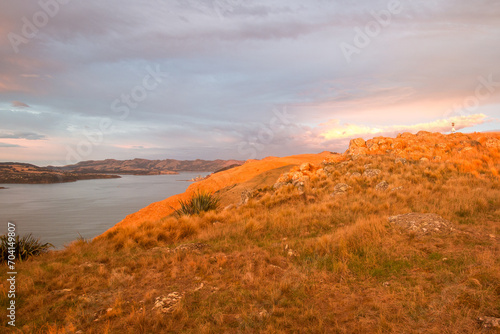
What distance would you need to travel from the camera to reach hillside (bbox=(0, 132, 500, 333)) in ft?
9.99

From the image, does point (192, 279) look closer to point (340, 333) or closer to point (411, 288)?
point (340, 333)

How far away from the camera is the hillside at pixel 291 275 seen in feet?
9.99

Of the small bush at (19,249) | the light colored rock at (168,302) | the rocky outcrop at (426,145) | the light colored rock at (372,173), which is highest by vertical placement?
the rocky outcrop at (426,145)

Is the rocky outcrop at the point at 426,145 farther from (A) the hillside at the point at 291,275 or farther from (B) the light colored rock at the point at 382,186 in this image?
(A) the hillside at the point at 291,275

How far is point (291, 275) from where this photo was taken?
4.21 m

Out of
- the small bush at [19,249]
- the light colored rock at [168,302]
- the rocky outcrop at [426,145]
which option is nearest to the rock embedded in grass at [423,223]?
the light colored rock at [168,302]

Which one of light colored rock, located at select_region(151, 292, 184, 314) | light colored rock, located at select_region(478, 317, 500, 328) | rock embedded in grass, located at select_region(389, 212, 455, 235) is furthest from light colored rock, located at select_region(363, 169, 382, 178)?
light colored rock, located at select_region(151, 292, 184, 314)

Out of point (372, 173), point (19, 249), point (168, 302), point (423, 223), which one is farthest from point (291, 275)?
point (372, 173)

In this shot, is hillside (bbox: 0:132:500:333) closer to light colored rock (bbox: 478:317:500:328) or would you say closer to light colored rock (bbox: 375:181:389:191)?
light colored rock (bbox: 478:317:500:328)

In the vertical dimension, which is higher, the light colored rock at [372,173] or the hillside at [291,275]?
the light colored rock at [372,173]

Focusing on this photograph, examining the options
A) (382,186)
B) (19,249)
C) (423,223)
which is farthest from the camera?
Answer: (382,186)

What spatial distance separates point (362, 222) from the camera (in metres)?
6.24

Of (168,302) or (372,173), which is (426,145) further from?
(168,302)

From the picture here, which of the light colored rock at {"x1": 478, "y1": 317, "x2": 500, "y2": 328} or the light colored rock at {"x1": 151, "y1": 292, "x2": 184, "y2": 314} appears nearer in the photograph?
the light colored rock at {"x1": 478, "y1": 317, "x2": 500, "y2": 328}
